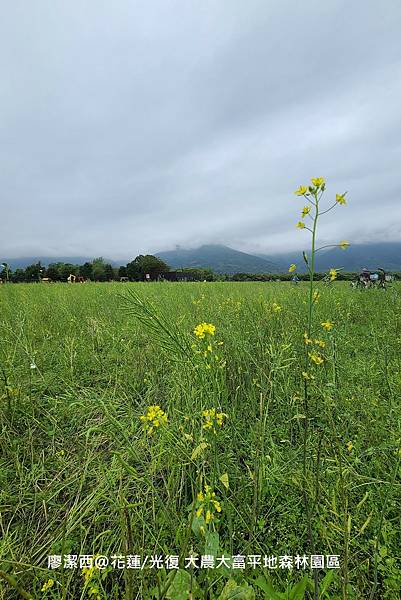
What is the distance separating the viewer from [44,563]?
49.4 inches

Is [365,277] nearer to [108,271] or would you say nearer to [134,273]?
[134,273]

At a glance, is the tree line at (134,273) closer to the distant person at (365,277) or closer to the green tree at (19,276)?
the green tree at (19,276)

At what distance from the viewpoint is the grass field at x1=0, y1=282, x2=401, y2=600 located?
103cm

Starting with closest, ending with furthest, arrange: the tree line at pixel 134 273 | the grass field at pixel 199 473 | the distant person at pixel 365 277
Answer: the grass field at pixel 199 473
the distant person at pixel 365 277
the tree line at pixel 134 273

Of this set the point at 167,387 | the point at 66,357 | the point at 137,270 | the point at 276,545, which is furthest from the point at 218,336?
the point at 137,270

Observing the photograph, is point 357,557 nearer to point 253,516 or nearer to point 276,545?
point 276,545

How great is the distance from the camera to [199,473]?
115 cm

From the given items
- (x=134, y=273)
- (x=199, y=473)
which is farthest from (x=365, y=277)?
(x=134, y=273)

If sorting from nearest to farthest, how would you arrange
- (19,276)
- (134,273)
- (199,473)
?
1. (199,473)
2. (19,276)
3. (134,273)

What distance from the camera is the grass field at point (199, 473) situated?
1.03 meters

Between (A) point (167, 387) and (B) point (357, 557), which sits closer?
(B) point (357, 557)

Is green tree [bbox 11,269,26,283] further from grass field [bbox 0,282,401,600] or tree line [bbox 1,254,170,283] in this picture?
grass field [bbox 0,282,401,600]

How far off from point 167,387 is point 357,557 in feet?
4.99

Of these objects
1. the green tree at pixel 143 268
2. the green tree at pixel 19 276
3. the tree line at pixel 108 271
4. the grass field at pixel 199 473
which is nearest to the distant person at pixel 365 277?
the grass field at pixel 199 473
